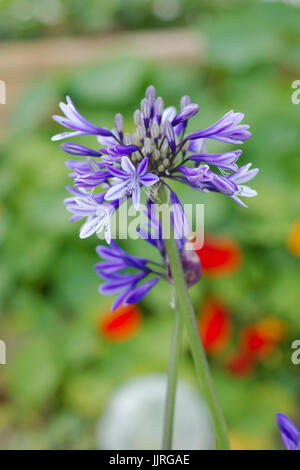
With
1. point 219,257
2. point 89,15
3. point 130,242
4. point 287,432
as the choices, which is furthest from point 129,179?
point 89,15

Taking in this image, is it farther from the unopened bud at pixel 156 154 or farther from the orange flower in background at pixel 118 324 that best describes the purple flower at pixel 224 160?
the orange flower in background at pixel 118 324

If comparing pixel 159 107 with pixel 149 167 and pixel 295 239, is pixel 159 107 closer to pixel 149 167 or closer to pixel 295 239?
pixel 149 167

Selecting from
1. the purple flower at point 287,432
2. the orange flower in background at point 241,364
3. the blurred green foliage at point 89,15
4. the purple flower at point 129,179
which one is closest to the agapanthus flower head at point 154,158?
the purple flower at point 129,179

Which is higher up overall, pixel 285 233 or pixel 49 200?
pixel 49 200

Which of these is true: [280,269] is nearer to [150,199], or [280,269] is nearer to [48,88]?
[48,88]
